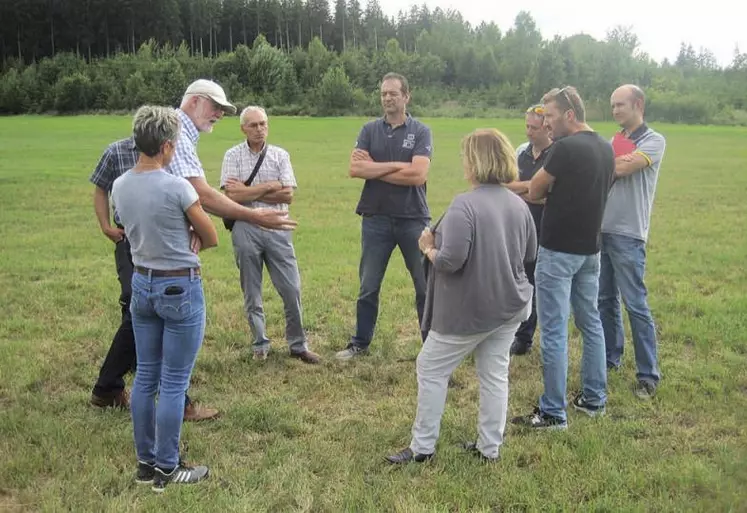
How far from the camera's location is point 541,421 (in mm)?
4695

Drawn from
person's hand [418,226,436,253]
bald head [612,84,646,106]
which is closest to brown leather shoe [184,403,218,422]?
person's hand [418,226,436,253]

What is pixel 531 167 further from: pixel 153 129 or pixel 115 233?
pixel 153 129

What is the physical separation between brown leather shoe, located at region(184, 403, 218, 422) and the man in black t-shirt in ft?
7.30

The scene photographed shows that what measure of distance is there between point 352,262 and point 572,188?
5.81 metres

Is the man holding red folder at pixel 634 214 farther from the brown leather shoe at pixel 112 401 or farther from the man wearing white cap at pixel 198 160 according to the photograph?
the brown leather shoe at pixel 112 401

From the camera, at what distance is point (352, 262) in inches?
400

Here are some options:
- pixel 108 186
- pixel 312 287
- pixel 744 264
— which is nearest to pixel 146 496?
pixel 108 186

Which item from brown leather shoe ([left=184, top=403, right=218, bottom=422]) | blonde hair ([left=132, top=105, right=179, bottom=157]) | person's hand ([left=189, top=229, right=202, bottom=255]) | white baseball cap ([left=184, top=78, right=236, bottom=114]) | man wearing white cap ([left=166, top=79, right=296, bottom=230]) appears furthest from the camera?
brown leather shoe ([left=184, top=403, right=218, bottom=422])

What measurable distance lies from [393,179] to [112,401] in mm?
2923

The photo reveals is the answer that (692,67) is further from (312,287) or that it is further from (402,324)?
(312,287)

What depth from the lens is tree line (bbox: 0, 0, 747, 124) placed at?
63.5 m

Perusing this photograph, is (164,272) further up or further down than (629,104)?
further down

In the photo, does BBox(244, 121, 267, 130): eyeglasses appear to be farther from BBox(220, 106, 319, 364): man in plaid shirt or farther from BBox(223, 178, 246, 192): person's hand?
BBox(223, 178, 246, 192): person's hand

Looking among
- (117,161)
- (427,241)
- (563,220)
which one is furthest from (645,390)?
(117,161)
